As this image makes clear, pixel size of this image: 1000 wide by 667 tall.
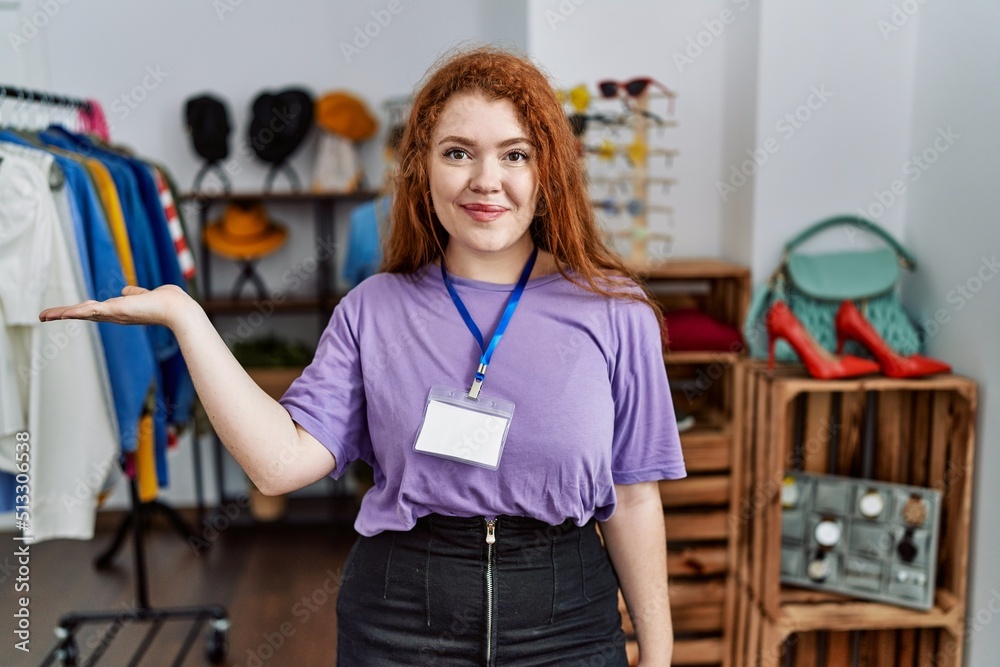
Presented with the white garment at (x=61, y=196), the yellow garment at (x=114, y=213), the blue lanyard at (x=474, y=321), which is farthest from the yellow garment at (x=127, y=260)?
the blue lanyard at (x=474, y=321)

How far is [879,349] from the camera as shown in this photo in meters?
2.16

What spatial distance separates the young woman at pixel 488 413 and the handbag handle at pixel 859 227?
4.37 feet

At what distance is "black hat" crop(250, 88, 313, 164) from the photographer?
394 cm

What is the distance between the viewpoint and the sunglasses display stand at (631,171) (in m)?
2.58

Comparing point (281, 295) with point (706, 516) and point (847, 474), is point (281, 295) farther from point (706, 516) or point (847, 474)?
point (847, 474)

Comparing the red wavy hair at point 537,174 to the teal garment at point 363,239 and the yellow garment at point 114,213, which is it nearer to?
the yellow garment at point 114,213

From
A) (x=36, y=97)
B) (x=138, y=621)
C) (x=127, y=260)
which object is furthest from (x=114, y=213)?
(x=138, y=621)

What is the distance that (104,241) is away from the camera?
2186mm

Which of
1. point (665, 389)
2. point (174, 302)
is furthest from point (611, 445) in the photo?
point (174, 302)

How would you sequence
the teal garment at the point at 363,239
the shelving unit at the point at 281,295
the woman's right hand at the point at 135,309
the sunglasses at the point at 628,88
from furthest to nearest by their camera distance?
the shelving unit at the point at 281,295 → the teal garment at the point at 363,239 → the sunglasses at the point at 628,88 → the woman's right hand at the point at 135,309

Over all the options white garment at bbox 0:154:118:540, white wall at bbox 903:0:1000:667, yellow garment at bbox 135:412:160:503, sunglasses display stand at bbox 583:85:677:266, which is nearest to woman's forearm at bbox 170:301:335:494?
white garment at bbox 0:154:118:540

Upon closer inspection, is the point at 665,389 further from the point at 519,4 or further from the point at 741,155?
the point at 519,4

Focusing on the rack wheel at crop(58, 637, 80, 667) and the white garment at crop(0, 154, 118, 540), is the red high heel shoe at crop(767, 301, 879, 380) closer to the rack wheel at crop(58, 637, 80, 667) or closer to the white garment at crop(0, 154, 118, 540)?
the white garment at crop(0, 154, 118, 540)

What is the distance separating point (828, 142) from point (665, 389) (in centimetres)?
148
